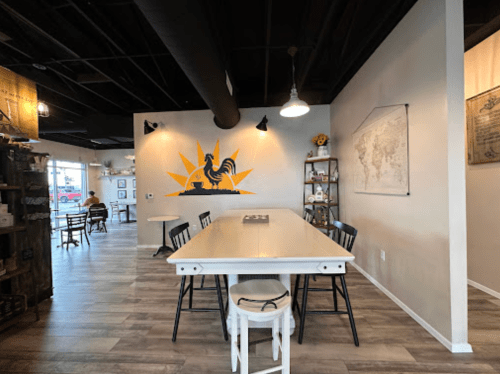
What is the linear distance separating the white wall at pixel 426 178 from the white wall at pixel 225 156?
69.7 inches

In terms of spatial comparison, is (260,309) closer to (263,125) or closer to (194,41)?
(194,41)

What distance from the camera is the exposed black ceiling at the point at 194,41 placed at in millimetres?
2129

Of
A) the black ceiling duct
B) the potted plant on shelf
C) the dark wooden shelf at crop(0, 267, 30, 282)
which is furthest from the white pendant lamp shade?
the dark wooden shelf at crop(0, 267, 30, 282)

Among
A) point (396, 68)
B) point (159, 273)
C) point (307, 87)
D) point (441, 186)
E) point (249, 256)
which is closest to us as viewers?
point (249, 256)

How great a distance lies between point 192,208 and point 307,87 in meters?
3.26

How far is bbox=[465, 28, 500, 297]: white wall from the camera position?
2.35 meters

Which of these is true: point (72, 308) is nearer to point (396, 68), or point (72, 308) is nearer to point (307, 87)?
point (396, 68)

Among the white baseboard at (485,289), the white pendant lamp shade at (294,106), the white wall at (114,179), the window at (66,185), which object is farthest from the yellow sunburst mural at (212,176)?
the window at (66,185)

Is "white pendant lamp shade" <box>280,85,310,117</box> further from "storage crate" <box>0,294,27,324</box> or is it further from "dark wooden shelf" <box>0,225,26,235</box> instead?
"storage crate" <box>0,294,27,324</box>

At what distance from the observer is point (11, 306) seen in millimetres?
2029

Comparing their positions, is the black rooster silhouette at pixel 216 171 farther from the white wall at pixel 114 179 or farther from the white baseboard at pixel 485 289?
the white wall at pixel 114 179

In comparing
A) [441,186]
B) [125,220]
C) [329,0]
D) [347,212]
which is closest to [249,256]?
[441,186]

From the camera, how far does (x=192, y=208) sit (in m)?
4.47

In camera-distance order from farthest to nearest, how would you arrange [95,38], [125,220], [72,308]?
[125,220], [95,38], [72,308]
